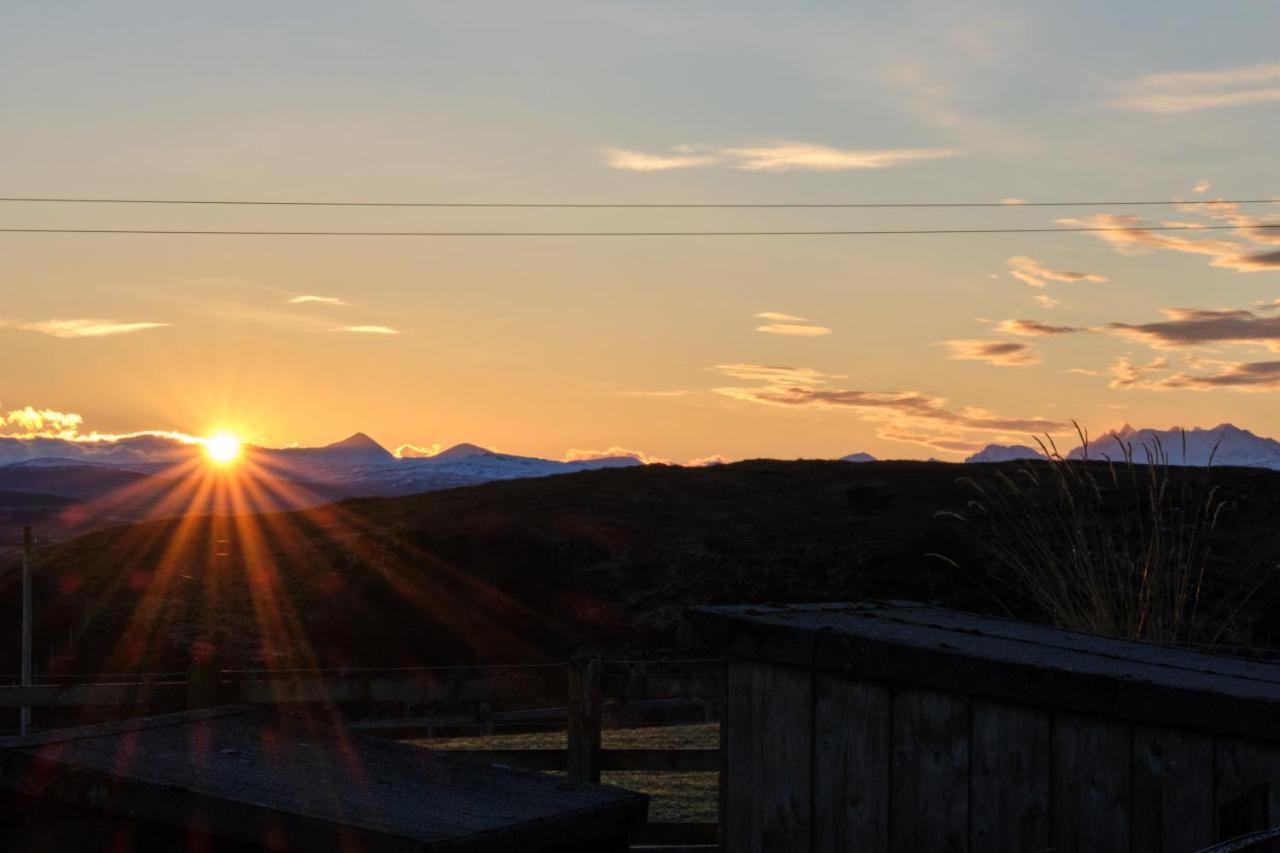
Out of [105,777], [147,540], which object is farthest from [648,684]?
[147,540]

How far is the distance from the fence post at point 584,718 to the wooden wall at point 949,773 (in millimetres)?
2807

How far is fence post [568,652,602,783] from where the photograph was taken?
8.61 metres

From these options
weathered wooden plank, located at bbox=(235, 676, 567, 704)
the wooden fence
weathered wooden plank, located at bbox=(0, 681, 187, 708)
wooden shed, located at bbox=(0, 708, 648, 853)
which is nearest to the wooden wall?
wooden shed, located at bbox=(0, 708, 648, 853)

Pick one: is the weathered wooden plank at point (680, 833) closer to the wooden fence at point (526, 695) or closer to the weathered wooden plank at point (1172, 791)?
the wooden fence at point (526, 695)

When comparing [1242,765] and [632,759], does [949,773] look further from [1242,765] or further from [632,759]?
[632,759]

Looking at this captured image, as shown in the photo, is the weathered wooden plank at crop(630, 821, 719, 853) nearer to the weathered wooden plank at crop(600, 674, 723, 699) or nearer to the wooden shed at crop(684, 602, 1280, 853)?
the weathered wooden plank at crop(600, 674, 723, 699)

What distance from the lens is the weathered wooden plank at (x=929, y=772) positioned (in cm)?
524

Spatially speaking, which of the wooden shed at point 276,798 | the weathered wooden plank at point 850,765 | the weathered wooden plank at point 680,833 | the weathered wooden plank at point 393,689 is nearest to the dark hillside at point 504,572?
the weathered wooden plank at point 393,689

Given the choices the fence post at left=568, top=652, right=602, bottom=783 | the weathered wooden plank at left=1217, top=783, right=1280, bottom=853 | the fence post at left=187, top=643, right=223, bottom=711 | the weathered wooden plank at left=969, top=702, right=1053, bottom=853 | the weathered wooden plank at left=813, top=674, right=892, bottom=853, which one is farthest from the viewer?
the fence post at left=187, top=643, right=223, bottom=711

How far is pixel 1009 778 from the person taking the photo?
513cm

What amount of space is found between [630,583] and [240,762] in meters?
35.2

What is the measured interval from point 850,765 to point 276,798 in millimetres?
2346

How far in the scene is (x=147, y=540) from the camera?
4459 cm

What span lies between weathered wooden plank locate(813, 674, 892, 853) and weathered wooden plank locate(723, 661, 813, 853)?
0.05 metres
